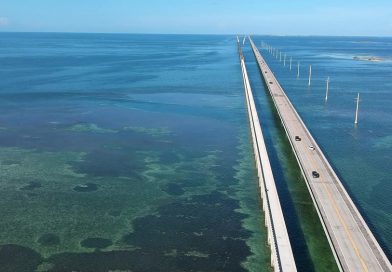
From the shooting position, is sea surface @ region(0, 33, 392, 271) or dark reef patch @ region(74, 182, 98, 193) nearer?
sea surface @ region(0, 33, 392, 271)

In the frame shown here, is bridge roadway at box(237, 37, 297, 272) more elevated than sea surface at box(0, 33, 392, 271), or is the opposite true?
bridge roadway at box(237, 37, 297, 272)

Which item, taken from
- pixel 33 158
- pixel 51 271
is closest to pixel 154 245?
pixel 51 271

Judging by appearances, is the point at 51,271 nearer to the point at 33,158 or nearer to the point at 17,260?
the point at 17,260

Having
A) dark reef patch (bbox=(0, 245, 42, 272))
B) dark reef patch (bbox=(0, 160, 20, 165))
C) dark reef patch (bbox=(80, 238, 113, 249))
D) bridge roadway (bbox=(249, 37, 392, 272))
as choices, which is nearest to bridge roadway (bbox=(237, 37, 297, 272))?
bridge roadway (bbox=(249, 37, 392, 272))

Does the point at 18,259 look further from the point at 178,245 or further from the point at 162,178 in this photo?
the point at 162,178

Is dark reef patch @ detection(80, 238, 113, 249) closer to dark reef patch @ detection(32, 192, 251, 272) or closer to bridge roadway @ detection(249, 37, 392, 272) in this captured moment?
dark reef patch @ detection(32, 192, 251, 272)

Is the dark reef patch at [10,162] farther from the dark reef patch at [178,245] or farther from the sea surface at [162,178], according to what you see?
the dark reef patch at [178,245]

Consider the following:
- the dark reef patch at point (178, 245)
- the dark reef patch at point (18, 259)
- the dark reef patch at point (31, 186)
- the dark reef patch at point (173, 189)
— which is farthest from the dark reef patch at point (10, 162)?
the dark reef patch at point (178, 245)
